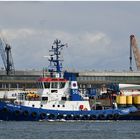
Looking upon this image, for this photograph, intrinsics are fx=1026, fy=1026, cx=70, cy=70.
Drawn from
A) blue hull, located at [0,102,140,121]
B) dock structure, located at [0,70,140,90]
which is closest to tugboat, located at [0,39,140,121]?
blue hull, located at [0,102,140,121]

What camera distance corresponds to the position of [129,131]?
9181cm

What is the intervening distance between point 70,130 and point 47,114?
16.6m

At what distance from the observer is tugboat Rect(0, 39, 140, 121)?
4247 inches

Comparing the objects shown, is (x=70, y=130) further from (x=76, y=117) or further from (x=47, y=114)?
(x=76, y=117)

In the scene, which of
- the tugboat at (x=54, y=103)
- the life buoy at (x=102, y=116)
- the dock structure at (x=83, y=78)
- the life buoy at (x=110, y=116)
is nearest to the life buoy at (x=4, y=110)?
the tugboat at (x=54, y=103)

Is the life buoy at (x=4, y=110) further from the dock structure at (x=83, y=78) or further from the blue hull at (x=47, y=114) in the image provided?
the dock structure at (x=83, y=78)

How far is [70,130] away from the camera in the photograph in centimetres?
9169

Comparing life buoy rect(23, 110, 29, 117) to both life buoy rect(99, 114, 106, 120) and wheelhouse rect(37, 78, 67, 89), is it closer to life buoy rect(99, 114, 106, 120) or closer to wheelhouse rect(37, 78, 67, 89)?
wheelhouse rect(37, 78, 67, 89)

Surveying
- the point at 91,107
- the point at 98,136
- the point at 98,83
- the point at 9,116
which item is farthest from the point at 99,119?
the point at 98,83

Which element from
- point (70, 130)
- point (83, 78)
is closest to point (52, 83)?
point (70, 130)

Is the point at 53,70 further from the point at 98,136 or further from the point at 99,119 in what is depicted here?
the point at 98,136

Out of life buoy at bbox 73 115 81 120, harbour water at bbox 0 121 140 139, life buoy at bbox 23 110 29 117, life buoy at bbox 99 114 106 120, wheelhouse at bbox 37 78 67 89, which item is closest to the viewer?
harbour water at bbox 0 121 140 139

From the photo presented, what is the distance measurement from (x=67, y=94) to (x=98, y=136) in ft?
83.4

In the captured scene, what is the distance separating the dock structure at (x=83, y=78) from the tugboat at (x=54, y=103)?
43.2m
